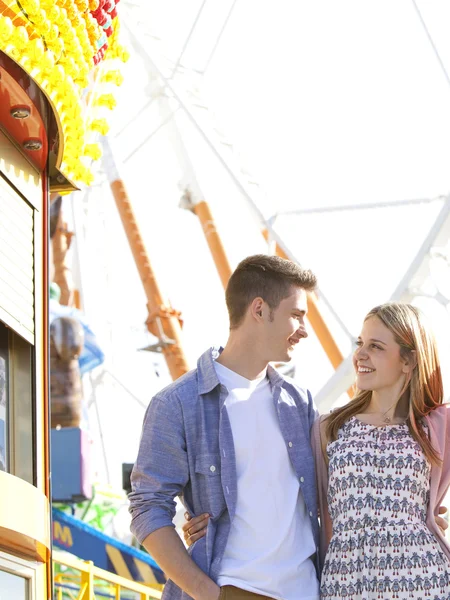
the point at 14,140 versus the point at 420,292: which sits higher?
the point at 420,292

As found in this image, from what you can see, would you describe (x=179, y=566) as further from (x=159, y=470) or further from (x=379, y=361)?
(x=379, y=361)

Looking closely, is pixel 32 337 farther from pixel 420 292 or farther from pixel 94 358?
pixel 94 358

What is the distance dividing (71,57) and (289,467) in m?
1.64

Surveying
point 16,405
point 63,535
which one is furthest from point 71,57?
point 63,535

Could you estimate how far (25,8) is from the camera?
361 cm

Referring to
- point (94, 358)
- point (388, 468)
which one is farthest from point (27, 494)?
point (94, 358)

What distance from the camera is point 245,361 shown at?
139 inches

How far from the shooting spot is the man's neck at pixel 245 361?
3.51 m

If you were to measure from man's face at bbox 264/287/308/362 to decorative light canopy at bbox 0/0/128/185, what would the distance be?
3.50 ft

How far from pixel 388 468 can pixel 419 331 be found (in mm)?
477

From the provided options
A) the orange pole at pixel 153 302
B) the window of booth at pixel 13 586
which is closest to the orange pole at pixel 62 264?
the orange pole at pixel 153 302

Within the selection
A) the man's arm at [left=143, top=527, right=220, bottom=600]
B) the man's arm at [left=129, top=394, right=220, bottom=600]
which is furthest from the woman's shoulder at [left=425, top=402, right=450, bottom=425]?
the man's arm at [left=143, top=527, right=220, bottom=600]

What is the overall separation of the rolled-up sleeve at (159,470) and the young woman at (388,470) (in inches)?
18.2

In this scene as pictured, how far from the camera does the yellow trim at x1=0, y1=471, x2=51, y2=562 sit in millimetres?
3383
